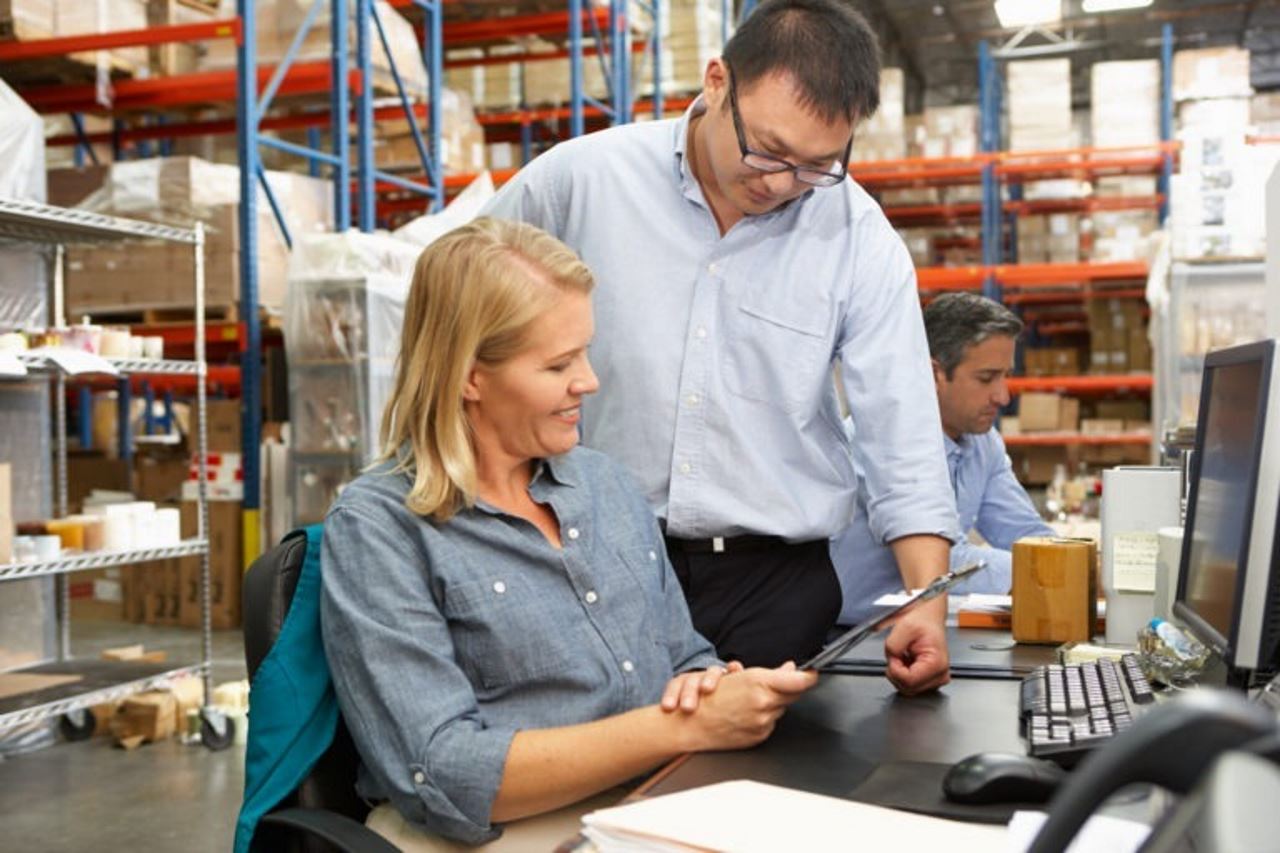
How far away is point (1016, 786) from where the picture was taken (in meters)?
1.15

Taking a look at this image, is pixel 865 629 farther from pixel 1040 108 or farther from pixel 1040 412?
pixel 1040 108

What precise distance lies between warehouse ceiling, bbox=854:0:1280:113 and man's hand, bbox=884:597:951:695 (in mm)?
14074

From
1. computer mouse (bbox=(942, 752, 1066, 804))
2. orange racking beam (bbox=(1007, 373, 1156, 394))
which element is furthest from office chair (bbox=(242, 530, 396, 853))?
orange racking beam (bbox=(1007, 373, 1156, 394))

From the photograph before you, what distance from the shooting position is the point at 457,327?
1.56m

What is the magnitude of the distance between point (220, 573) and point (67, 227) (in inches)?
120

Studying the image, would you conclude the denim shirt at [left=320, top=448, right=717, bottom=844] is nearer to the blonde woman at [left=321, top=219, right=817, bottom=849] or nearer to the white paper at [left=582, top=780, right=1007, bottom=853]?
the blonde woman at [left=321, top=219, right=817, bottom=849]

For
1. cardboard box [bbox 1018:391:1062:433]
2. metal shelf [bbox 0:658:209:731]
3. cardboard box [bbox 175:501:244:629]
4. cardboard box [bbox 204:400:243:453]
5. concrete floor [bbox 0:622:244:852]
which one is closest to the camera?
concrete floor [bbox 0:622:244:852]

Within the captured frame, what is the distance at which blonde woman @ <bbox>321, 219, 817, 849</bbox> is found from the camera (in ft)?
4.48

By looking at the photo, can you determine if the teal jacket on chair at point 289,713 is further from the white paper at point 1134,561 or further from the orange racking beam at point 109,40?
the orange racking beam at point 109,40

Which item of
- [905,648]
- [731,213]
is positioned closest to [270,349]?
[731,213]

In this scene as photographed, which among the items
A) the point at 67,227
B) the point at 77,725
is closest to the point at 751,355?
the point at 67,227

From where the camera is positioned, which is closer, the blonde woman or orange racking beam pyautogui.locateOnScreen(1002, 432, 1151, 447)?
the blonde woman

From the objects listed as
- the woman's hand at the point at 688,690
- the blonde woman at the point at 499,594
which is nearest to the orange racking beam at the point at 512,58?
the blonde woman at the point at 499,594

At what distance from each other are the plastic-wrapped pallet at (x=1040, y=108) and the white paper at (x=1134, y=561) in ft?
27.4
